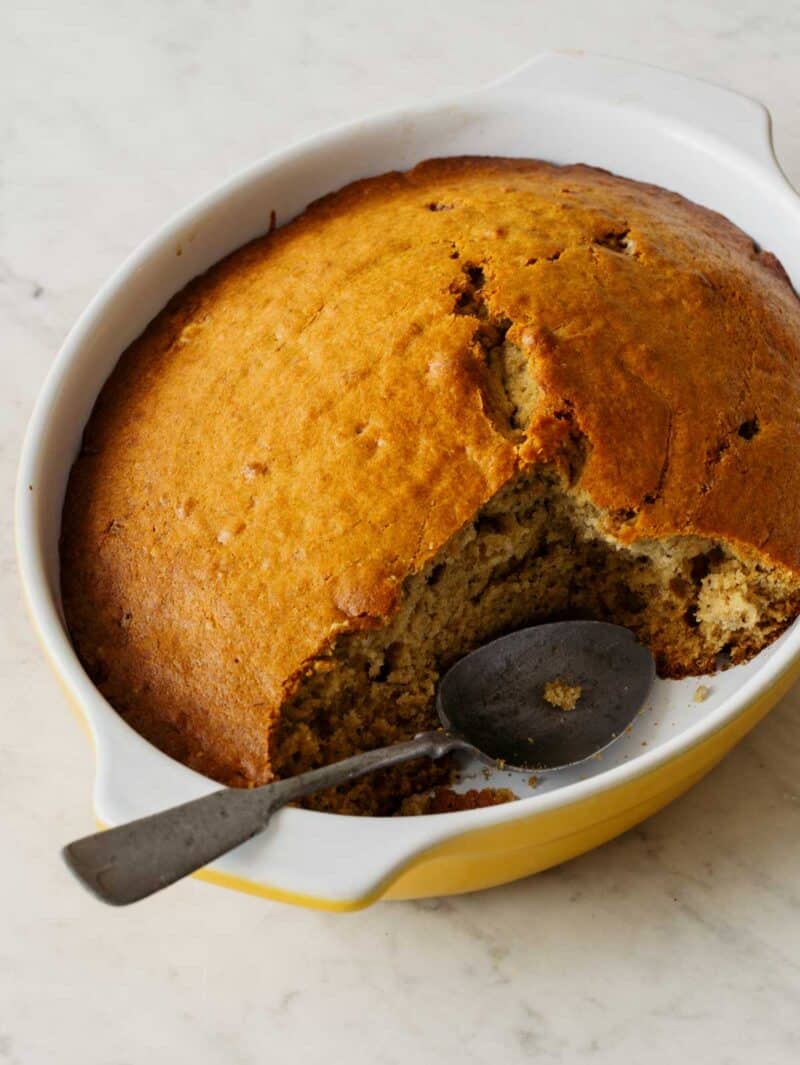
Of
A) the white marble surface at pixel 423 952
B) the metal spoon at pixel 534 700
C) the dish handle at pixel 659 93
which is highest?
the dish handle at pixel 659 93

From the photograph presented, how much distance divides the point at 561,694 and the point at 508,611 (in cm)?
16

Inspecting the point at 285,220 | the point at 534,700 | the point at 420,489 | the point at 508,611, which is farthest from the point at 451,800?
the point at 285,220

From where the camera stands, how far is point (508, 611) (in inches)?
88.4

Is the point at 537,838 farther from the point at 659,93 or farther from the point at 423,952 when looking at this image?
the point at 659,93

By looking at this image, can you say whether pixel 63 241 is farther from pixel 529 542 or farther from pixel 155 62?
pixel 529 542

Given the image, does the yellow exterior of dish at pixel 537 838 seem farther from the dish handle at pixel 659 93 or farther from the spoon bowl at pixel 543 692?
the dish handle at pixel 659 93

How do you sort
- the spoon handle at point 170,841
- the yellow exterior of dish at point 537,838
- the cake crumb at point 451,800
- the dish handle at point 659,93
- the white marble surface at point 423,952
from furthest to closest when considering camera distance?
the dish handle at point 659,93 < the cake crumb at point 451,800 < the white marble surface at point 423,952 < the yellow exterior of dish at point 537,838 < the spoon handle at point 170,841

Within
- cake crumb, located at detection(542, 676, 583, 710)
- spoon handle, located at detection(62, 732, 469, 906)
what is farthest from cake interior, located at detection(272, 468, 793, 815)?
spoon handle, located at detection(62, 732, 469, 906)

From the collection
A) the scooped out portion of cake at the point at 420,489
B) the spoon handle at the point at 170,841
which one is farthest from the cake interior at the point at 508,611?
the spoon handle at the point at 170,841

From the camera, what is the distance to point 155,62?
337 centimetres

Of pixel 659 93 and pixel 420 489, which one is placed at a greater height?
pixel 659 93

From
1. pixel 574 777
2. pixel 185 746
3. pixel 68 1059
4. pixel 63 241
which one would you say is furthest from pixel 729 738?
pixel 63 241

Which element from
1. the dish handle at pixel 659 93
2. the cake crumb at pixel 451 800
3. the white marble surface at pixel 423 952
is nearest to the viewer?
the white marble surface at pixel 423 952

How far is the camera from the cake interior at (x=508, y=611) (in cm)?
205
